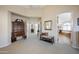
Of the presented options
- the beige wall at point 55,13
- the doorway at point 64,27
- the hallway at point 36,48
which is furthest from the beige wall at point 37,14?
the hallway at point 36,48

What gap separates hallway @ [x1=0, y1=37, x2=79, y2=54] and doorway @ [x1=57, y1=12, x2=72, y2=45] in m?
0.20

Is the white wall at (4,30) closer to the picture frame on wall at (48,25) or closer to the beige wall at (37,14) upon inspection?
the beige wall at (37,14)

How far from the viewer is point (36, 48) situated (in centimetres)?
225

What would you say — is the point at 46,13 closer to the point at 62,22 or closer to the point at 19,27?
the point at 62,22

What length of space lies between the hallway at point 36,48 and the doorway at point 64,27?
0.20m

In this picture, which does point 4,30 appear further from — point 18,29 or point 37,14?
point 37,14

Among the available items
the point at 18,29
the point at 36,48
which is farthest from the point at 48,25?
the point at 18,29

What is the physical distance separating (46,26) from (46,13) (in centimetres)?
38

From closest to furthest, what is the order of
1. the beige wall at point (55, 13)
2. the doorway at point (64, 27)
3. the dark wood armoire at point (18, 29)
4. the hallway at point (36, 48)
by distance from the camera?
the hallway at point (36, 48) < the beige wall at point (55, 13) < the doorway at point (64, 27) < the dark wood armoire at point (18, 29)

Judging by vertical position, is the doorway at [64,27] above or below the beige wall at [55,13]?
below

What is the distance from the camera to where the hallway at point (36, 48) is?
216 cm

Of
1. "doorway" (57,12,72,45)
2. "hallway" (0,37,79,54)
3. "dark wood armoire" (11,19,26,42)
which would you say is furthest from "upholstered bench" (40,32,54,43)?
"dark wood armoire" (11,19,26,42)

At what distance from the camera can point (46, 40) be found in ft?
8.27
